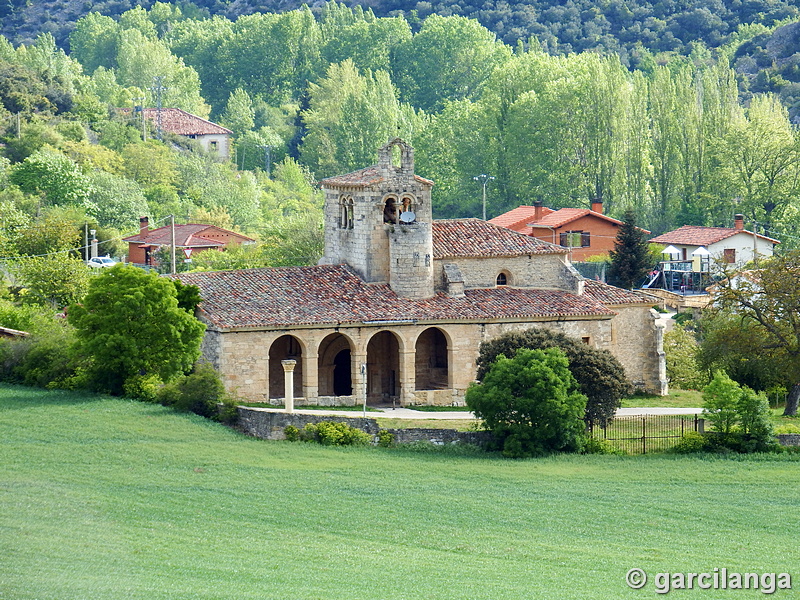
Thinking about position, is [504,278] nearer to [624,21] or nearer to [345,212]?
[345,212]

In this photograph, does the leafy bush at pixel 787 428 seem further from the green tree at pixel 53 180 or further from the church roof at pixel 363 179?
the green tree at pixel 53 180

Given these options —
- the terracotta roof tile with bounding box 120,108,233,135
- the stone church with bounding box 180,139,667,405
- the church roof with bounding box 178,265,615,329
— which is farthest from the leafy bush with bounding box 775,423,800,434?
the terracotta roof tile with bounding box 120,108,233,135

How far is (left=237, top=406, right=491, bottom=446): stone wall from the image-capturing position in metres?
53.6

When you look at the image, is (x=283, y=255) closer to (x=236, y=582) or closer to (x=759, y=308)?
(x=759, y=308)

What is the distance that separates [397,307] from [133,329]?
9.59 meters

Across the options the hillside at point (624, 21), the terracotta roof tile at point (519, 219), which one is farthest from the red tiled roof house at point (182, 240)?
the hillside at point (624, 21)

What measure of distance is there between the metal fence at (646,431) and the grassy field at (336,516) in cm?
91

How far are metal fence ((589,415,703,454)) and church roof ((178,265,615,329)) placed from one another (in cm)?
729

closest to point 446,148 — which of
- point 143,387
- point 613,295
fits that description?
point 613,295

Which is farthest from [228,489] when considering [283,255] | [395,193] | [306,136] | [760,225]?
[306,136]

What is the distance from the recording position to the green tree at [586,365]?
5544 centimetres

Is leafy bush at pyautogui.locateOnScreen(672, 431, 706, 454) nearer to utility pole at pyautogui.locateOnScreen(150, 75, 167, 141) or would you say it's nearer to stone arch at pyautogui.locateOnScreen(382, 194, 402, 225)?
stone arch at pyautogui.locateOnScreen(382, 194, 402, 225)

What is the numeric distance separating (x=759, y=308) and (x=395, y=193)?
13669mm

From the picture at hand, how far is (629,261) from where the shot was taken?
87.6 metres
